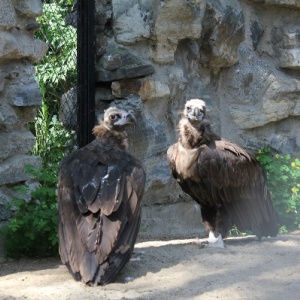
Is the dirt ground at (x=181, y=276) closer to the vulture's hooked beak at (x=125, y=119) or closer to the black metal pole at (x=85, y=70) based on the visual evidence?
the vulture's hooked beak at (x=125, y=119)

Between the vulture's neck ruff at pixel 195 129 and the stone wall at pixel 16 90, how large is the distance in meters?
1.06

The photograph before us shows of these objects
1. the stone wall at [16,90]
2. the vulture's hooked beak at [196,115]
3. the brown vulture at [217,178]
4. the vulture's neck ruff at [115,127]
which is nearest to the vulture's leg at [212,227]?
the brown vulture at [217,178]

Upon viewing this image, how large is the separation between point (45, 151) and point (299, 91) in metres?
2.53

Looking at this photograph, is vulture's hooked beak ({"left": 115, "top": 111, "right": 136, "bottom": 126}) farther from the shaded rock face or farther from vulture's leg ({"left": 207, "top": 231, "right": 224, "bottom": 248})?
the shaded rock face

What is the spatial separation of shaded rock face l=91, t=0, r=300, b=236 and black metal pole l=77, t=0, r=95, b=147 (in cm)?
13


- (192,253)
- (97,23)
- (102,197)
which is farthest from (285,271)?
(97,23)

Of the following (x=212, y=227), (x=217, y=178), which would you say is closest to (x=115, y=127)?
(x=217, y=178)

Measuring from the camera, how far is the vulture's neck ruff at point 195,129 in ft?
18.3

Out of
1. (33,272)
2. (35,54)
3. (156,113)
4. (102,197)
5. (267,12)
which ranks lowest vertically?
(33,272)

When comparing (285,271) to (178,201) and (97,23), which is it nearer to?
(178,201)

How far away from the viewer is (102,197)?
14.8 feet

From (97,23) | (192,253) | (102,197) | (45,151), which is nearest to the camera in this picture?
(102,197)

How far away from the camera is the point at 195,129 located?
18.4 feet

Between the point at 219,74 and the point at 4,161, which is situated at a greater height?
the point at 219,74
